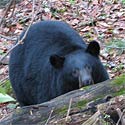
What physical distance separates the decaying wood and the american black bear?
5.16 feet

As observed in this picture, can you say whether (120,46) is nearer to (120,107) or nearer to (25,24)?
(25,24)

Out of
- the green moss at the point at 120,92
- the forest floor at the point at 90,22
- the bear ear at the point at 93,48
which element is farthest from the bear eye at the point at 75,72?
the green moss at the point at 120,92

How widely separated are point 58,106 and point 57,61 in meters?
2.33

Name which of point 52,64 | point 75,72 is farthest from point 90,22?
point 75,72

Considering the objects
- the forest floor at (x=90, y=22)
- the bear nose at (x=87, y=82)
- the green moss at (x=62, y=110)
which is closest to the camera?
the green moss at (x=62, y=110)

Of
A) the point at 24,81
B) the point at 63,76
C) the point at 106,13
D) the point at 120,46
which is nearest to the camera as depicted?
the point at 63,76

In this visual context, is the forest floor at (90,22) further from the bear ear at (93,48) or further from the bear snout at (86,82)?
the bear snout at (86,82)

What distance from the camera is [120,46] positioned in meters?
7.42

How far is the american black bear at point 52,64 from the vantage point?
5305 mm

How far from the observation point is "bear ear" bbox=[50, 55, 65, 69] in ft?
17.8

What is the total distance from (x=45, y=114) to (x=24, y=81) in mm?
3183

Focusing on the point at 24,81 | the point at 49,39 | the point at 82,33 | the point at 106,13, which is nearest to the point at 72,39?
the point at 49,39

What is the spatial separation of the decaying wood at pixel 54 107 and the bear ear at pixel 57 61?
2.10 metres

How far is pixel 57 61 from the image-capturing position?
17.8ft
